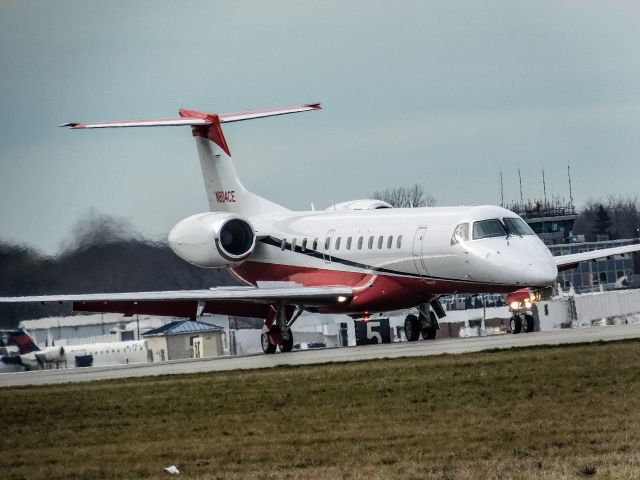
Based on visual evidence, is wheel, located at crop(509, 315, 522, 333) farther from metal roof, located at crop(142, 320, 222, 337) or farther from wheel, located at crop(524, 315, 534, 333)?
metal roof, located at crop(142, 320, 222, 337)

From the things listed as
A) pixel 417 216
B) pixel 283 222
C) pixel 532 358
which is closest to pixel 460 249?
pixel 417 216

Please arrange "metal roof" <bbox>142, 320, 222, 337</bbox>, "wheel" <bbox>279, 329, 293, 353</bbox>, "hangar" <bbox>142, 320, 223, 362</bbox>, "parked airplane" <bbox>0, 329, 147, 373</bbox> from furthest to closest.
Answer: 1. "metal roof" <bbox>142, 320, 222, 337</bbox>
2. "hangar" <bbox>142, 320, 223, 362</bbox>
3. "parked airplane" <bbox>0, 329, 147, 373</bbox>
4. "wheel" <bbox>279, 329, 293, 353</bbox>

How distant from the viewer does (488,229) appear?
4350cm

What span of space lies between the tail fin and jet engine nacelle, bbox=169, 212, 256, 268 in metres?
3.64

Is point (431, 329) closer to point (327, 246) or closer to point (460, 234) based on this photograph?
point (327, 246)

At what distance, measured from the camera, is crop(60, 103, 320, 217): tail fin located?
53.4m

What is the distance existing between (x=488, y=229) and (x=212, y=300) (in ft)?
28.7

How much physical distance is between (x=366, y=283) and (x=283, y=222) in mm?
4956

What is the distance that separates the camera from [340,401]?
25.5 meters

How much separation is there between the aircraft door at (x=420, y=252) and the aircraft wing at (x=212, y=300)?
308cm

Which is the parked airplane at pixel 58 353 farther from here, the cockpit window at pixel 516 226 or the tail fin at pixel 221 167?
the cockpit window at pixel 516 226

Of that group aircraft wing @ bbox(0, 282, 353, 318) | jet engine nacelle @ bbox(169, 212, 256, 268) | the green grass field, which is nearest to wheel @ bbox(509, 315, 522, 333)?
aircraft wing @ bbox(0, 282, 353, 318)

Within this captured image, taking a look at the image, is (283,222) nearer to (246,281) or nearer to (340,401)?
(246,281)

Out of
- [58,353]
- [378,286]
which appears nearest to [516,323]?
[378,286]
